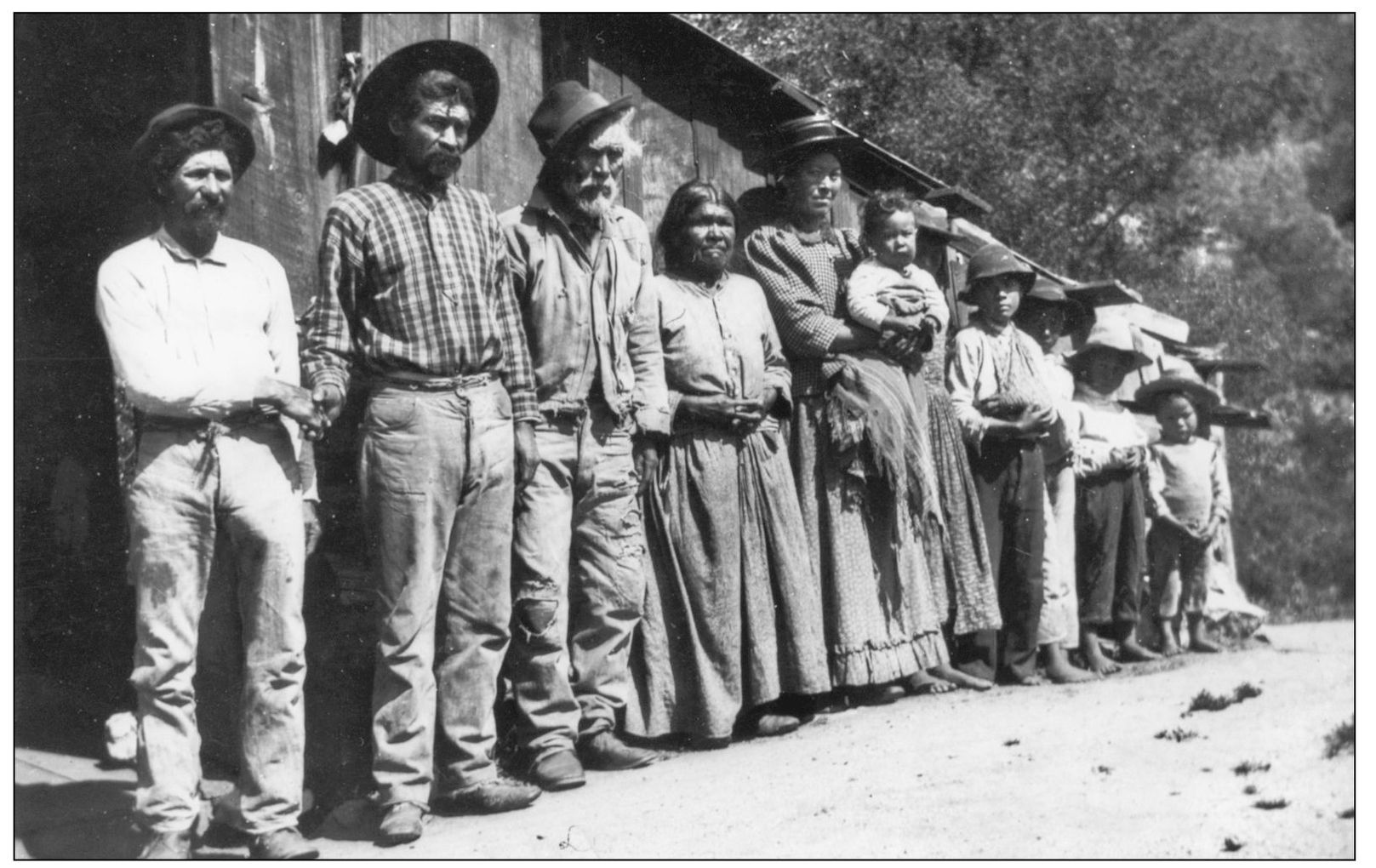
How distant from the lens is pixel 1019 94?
14.7m

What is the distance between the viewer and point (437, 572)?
5016 mm

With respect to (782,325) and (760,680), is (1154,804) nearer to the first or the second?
(760,680)

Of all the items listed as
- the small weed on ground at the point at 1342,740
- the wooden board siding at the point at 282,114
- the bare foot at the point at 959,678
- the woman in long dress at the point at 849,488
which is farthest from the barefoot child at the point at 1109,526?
the wooden board siding at the point at 282,114

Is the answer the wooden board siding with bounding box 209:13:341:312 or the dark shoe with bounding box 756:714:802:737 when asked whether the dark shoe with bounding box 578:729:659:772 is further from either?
the wooden board siding with bounding box 209:13:341:312

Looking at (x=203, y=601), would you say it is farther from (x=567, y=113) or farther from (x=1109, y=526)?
(x=1109, y=526)

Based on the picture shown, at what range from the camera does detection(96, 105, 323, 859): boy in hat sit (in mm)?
4352

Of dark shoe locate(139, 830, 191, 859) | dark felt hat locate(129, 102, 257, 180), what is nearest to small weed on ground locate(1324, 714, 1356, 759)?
dark shoe locate(139, 830, 191, 859)

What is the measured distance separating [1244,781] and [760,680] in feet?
6.30

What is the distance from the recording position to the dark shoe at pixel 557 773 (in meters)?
5.39

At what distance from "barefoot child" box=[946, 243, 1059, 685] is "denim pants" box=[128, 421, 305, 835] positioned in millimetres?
3854

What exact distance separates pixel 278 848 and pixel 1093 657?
4822 millimetres

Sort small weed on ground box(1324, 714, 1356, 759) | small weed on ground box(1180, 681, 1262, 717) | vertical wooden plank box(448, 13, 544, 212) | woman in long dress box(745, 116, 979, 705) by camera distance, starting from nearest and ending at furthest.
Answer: small weed on ground box(1324, 714, 1356, 759), vertical wooden plank box(448, 13, 544, 212), small weed on ground box(1180, 681, 1262, 717), woman in long dress box(745, 116, 979, 705)

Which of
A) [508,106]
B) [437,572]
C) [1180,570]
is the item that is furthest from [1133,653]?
[437,572]

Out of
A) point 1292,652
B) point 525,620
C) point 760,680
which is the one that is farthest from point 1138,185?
point 525,620
